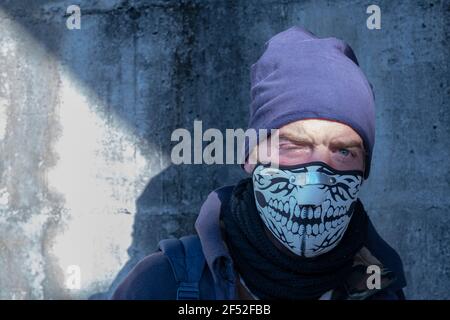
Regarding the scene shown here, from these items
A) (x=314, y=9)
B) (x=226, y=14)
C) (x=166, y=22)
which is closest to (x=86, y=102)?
(x=166, y=22)

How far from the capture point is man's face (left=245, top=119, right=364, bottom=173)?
2025 mm

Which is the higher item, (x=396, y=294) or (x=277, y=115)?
(x=277, y=115)

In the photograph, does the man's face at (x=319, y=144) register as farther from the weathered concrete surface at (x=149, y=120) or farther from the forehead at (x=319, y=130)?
the weathered concrete surface at (x=149, y=120)

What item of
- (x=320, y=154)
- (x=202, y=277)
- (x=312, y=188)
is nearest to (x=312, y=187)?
(x=312, y=188)

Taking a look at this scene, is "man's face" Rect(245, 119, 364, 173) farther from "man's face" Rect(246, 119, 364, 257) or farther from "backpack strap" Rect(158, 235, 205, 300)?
"backpack strap" Rect(158, 235, 205, 300)

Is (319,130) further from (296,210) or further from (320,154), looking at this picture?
(296,210)

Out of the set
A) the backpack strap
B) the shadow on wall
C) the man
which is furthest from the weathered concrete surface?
the backpack strap

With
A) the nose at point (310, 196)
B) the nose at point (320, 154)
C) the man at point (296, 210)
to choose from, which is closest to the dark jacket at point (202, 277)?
the man at point (296, 210)

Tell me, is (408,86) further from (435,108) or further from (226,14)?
(226,14)

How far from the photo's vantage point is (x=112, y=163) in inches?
118

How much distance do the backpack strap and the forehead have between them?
514 mm

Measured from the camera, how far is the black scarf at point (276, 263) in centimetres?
207
